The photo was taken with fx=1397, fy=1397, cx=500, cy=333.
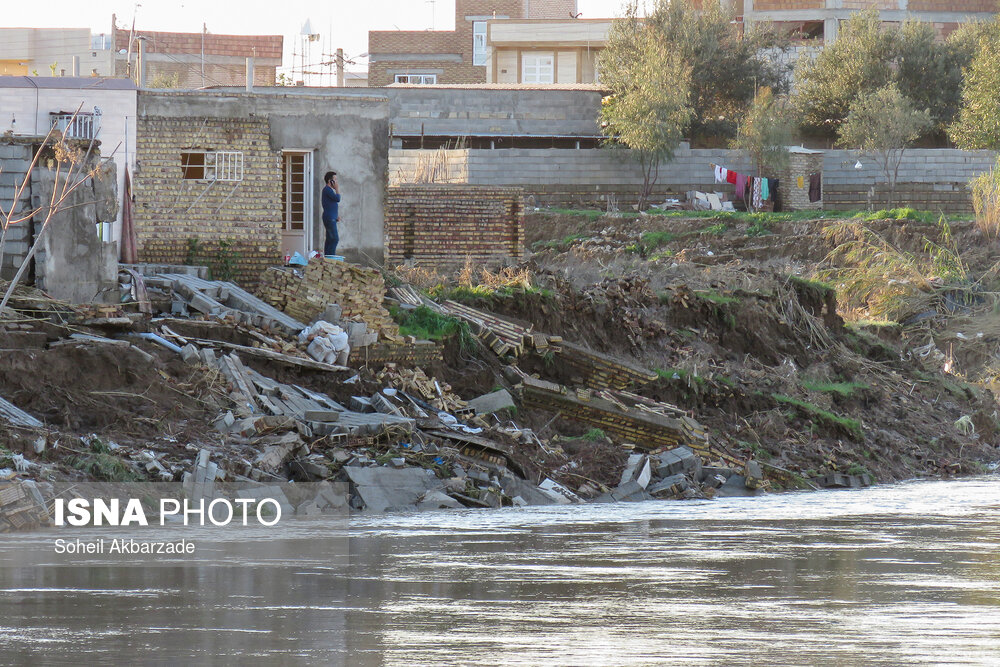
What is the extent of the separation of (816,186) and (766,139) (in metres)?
2.31

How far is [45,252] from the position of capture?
56.0ft

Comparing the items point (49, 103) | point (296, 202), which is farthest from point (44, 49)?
point (296, 202)

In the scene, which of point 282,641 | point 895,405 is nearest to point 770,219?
point 895,405

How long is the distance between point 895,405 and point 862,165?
23.3 m

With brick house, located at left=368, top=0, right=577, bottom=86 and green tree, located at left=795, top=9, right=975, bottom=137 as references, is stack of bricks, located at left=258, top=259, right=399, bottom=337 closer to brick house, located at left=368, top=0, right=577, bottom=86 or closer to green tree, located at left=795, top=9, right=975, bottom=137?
green tree, located at left=795, top=9, right=975, bottom=137

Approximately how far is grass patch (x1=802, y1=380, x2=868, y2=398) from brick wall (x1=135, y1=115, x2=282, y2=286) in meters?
9.03

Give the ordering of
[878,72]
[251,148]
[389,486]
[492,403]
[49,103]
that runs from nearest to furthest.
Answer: [389,486] → [492,403] → [251,148] → [49,103] → [878,72]

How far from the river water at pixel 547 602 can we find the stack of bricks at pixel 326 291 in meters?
6.31

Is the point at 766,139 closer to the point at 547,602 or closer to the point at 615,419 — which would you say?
the point at 615,419

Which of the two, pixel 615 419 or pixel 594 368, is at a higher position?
pixel 594 368

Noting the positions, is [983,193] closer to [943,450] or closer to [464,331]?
[943,450]

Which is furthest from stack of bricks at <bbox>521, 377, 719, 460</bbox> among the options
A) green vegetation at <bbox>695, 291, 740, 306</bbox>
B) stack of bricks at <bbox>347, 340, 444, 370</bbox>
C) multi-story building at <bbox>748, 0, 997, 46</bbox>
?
multi-story building at <bbox>748, 0, 997, 46</bbox>

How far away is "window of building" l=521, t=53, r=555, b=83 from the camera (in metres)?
66.2

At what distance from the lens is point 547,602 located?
8.80 m
